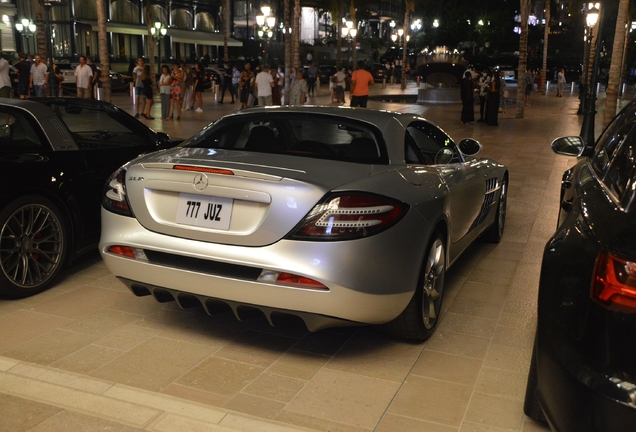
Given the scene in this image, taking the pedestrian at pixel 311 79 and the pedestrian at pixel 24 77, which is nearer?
the pedestrian at pixel 24 77

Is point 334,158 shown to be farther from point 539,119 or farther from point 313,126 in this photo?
point 539,119

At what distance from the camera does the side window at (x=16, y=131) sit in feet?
20.1

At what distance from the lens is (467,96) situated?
22656 mm

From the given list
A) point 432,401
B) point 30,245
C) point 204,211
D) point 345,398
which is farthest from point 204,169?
point 30,245

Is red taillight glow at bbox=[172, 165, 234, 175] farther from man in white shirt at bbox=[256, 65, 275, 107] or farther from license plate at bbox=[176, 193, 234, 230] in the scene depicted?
man in white shirt at bbox=[256, 65, 275, 107]

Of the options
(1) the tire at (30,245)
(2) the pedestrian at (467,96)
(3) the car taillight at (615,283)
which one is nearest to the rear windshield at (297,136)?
(1) the tire at (30,245)

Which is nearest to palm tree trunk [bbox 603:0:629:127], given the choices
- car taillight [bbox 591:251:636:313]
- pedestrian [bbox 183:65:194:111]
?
pedestrian [bbox 183:65:194:111]

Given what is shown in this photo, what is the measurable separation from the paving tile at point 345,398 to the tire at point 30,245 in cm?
262

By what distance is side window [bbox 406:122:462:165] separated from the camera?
5419mm

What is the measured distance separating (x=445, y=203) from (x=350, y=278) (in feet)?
4.21

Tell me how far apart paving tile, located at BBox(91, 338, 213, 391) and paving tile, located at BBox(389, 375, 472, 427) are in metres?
1.30

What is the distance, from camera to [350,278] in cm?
411

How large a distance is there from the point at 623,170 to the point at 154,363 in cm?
288

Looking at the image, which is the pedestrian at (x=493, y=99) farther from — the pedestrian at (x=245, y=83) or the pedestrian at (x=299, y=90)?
the pedestrian at (x=245, y=83)
